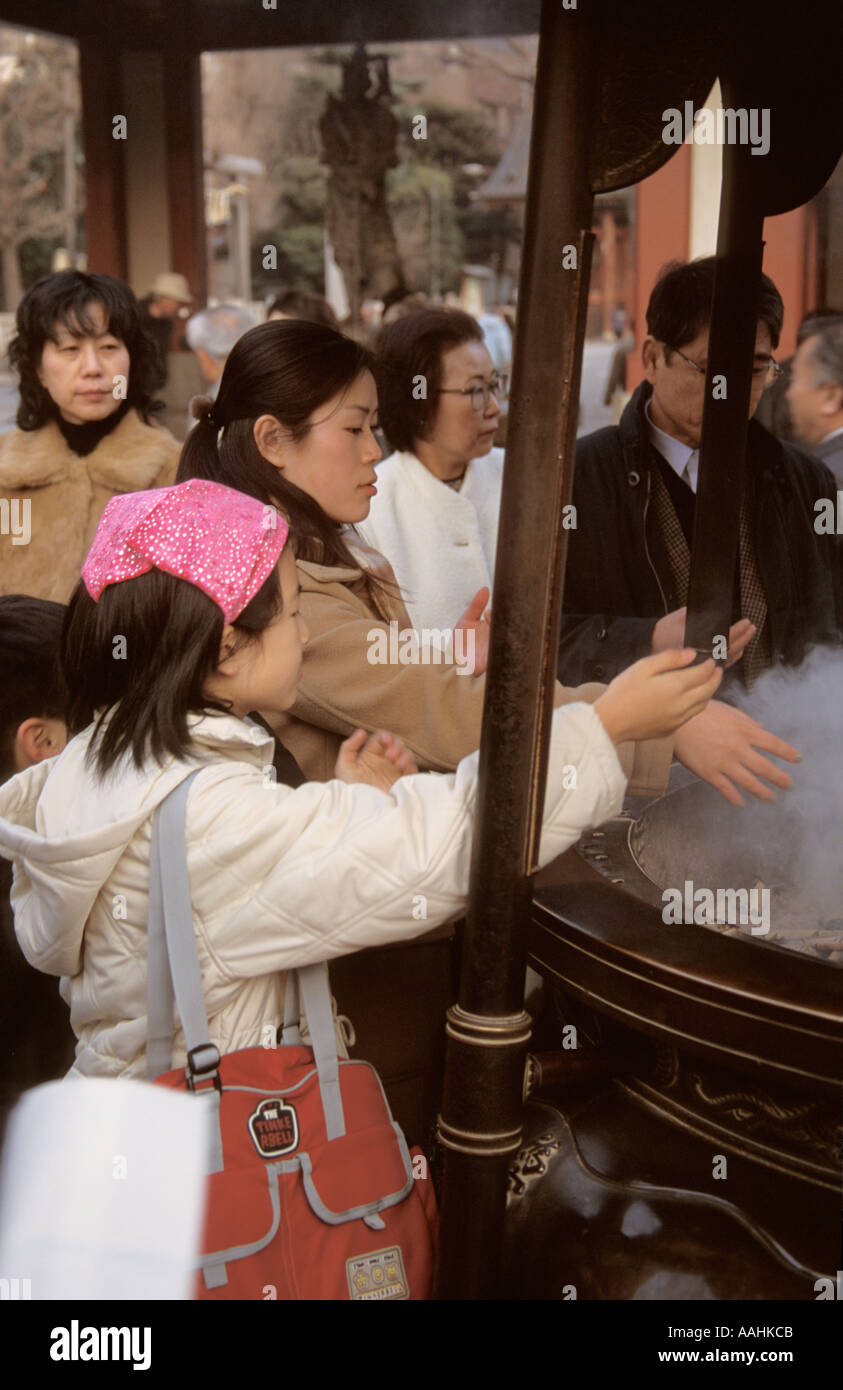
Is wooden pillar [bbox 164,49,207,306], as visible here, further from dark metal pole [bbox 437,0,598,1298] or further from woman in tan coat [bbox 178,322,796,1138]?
dark metal pole [bbox 437,0,598,1298]

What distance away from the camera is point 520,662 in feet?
5.24

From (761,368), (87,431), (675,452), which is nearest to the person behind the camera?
(761,368)

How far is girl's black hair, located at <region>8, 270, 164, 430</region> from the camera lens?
3596mm

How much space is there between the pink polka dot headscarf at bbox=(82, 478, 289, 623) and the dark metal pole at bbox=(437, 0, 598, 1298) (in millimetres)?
342

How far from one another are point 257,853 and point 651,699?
529mm

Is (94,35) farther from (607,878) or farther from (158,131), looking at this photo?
(607,878)

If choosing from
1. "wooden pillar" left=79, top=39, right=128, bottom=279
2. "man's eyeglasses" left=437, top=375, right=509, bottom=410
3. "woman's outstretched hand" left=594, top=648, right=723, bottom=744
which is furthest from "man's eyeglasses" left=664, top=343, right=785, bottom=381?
"wooden pillar" left=79, top=39, right=128, bottom=279

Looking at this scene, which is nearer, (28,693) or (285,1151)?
(285,1151)

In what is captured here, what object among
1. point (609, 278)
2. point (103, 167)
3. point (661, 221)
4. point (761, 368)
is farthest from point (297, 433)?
point (609, 278)

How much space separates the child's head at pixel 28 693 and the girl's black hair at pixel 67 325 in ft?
4.91

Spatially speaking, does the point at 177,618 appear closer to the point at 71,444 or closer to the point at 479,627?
the point at 479,627

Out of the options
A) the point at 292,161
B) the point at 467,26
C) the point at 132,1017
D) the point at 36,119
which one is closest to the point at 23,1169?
the point at 132,1017

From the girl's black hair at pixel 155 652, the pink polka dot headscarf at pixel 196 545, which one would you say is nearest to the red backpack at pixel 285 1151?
the girl's black hair at pixel 155 652

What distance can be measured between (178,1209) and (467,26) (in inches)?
342
